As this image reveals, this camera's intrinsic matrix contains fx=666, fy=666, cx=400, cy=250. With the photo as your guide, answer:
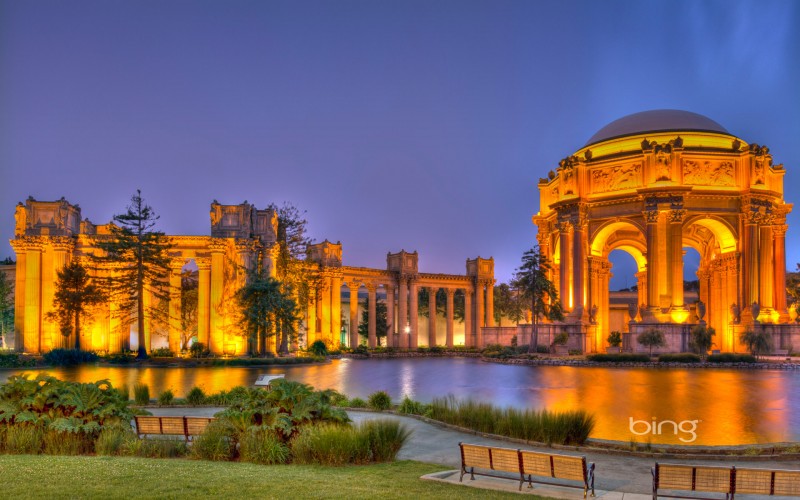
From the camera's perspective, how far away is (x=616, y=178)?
58188 millimetres

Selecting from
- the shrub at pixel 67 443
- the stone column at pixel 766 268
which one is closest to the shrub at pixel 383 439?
the shrub at pixel 67 443

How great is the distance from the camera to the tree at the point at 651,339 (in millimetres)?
Answer: 47250

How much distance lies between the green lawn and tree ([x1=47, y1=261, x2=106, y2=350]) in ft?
115

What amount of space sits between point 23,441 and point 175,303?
38277 mm

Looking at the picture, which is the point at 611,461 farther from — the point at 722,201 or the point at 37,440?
the point at 722,201

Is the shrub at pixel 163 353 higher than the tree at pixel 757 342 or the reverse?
the reverse

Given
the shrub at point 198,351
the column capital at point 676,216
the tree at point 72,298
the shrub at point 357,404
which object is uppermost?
the column capital at point 676,216

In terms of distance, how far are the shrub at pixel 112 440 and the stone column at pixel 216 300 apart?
33089 mm

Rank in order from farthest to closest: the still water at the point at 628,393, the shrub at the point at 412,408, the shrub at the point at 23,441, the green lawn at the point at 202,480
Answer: the shrub at the point at 412,408
the still water at the point at 628,393
the shrub at the point at 23,441
the green lawn at the point at 202,480

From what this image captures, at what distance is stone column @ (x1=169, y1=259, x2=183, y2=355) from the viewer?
1891 inches

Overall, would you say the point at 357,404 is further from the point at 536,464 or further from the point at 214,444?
the point at 536,464

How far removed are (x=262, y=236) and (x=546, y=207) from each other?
3327 centimetres

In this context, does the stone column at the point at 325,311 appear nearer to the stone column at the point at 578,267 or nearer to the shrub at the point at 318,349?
the shrub at the point at 318,349

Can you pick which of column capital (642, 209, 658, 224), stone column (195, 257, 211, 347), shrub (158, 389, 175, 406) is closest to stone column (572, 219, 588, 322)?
column capital (642, 209, 658, 224)
